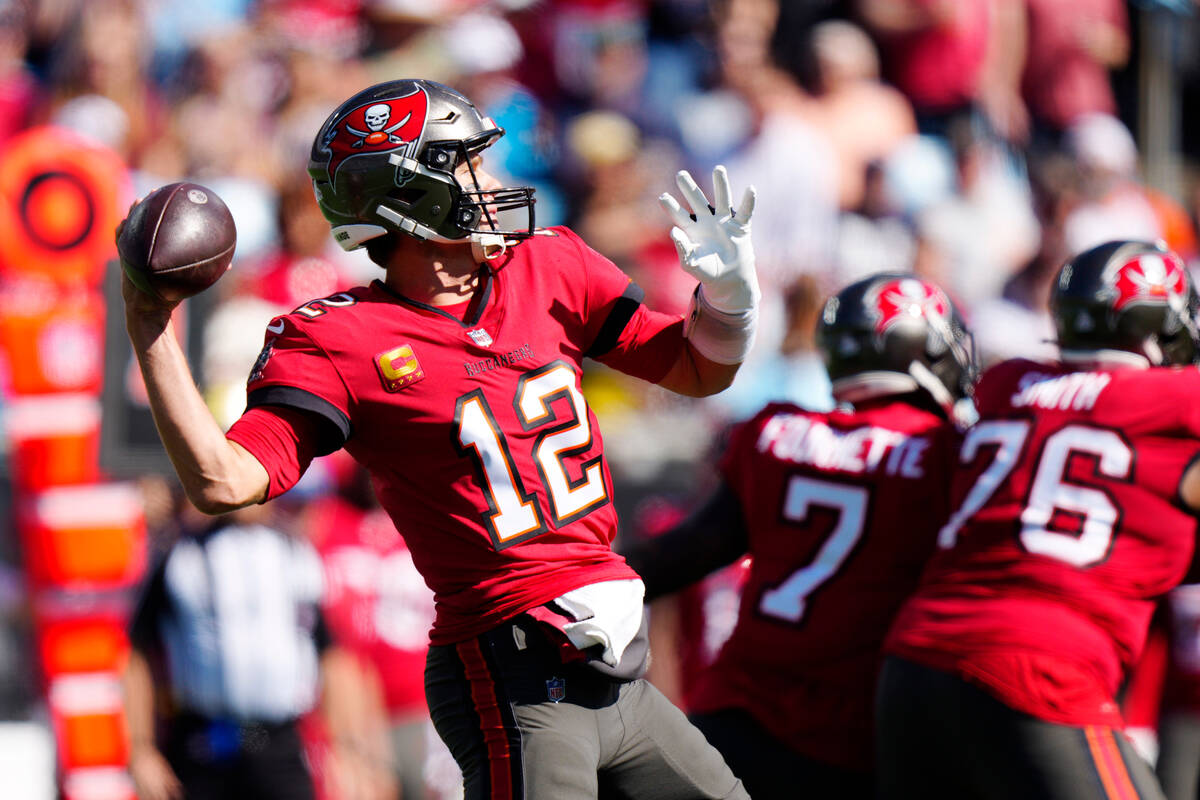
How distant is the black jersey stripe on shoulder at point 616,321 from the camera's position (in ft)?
10.5

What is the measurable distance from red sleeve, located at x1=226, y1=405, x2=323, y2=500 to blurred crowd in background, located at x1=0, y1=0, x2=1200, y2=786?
3259 mm

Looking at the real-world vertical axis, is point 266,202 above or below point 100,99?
below

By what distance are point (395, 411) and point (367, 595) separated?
3508 mm

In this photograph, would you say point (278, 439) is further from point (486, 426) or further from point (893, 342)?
point (893, 342)

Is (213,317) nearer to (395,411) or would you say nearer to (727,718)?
(727,718)

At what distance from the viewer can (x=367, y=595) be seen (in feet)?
20.6

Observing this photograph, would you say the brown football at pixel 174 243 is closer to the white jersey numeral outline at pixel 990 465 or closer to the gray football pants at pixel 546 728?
the gray football pants at pixel 546 728

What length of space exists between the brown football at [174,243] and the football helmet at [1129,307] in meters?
2.26

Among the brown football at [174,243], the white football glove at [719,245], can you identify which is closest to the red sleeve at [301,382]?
the brown football at [174,243]

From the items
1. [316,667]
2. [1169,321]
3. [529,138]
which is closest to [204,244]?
[1169,321]

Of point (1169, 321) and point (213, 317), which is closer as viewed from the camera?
point (1169, 321)

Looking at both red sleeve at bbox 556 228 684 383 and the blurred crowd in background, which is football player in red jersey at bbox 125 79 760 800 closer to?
red sleeve at bbox 556 228 684 383

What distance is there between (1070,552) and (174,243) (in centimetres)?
222

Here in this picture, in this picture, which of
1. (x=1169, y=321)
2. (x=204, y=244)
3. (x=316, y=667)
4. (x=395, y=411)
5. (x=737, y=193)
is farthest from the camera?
(x=737, y=193)
